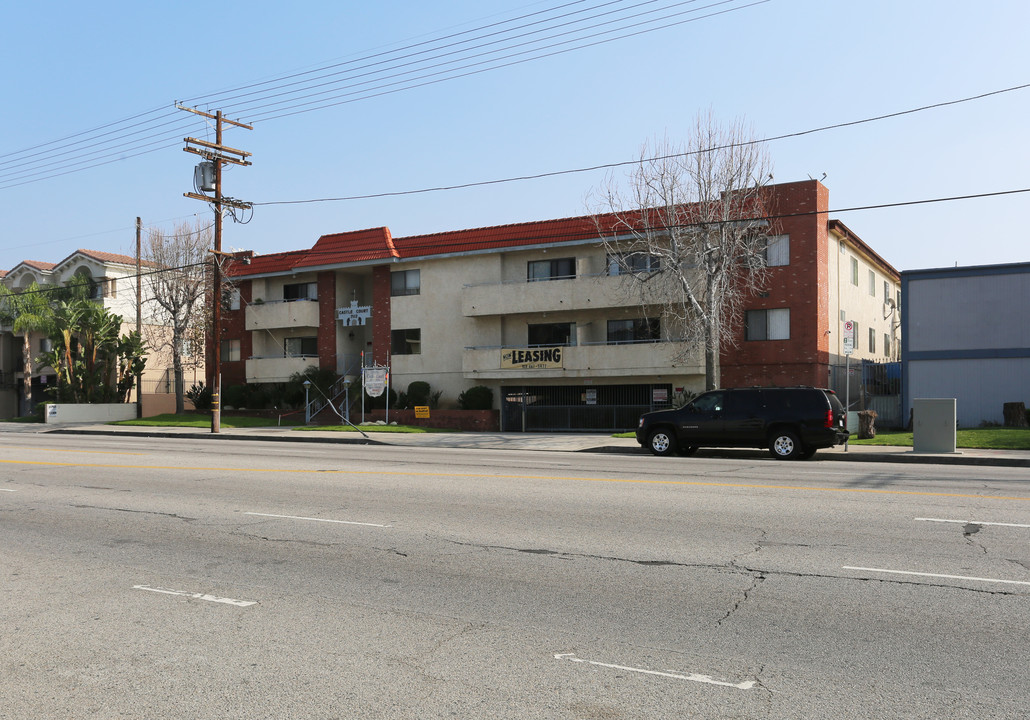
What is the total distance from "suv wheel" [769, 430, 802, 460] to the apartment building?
10.8 m

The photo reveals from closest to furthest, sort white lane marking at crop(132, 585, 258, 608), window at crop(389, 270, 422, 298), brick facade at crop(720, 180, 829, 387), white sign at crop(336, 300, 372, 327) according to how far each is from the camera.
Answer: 1. white lane marking at crop(132, 585, 258, 608)
2. brick facade at crop(720, 180, 829, 387)
3. window at crop(389, 270, 422, 298)
4. white sign at crop(336, 300, 372, 327)

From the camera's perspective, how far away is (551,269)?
124 ft

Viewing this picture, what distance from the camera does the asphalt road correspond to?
15.8ft

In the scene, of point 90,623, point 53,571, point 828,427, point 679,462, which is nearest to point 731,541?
point 90,623

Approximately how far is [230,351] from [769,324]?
1160 inches

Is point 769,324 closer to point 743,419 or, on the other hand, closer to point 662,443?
point 662,443

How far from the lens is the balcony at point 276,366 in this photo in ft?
141

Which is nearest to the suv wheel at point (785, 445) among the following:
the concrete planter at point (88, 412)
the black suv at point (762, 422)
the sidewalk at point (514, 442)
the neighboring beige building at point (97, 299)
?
the black suv at point (762, 422)

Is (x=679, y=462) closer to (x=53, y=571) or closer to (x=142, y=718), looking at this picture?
(x=53, y=571)

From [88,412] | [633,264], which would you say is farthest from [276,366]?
[633,264]

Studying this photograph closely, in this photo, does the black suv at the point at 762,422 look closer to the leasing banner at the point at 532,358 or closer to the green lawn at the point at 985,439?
the green lawn at the point at 985,439

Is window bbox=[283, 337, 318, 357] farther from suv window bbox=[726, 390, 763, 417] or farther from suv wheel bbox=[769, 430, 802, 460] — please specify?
suv wheel bbox=[769, 430, 802, 460]

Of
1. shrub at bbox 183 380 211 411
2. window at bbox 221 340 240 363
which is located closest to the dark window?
shrub at bbox 183 380 211 411

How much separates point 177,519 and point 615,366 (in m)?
25.1
